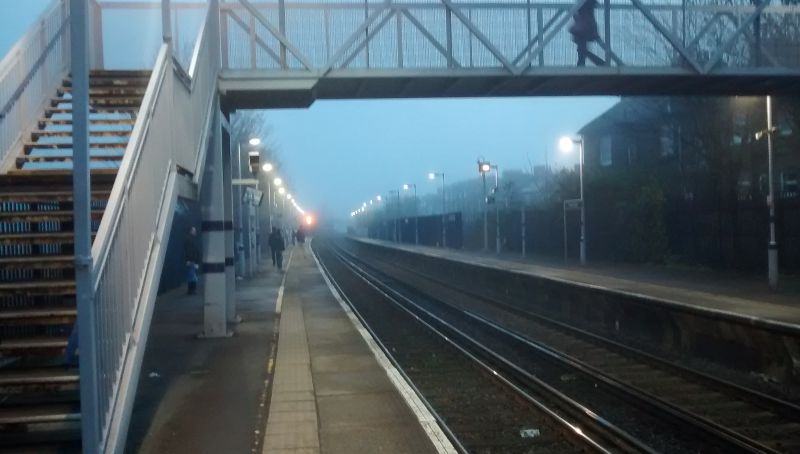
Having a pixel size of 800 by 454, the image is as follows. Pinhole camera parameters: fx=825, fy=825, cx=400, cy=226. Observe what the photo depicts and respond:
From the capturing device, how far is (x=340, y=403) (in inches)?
365

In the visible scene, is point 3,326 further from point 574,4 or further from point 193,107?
point 574,4

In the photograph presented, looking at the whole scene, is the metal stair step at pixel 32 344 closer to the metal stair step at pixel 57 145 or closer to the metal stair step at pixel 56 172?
the metal stair step at pixel 56 172

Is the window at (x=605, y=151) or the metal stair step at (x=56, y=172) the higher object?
the window at (x=605, y=151)

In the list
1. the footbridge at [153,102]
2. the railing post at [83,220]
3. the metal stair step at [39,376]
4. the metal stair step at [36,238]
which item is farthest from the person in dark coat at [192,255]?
the railing post at [83,220]

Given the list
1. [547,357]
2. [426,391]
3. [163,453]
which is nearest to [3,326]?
[163,453]

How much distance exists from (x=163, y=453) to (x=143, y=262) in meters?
1.70

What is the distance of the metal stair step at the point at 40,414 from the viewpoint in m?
6.10

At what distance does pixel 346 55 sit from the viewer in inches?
579

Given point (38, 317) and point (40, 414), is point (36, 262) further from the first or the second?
point (40, 414)

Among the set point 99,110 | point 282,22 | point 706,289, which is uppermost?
point 282,22

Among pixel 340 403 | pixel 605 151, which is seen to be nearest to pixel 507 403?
pixel 340 403

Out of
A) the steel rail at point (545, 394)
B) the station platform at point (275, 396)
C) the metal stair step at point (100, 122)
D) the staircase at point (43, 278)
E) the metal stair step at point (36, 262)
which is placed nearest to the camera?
the staircase at point (43, 278)

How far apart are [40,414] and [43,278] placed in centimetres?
183

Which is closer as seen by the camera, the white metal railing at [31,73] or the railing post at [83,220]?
the railing post at [83,220]
